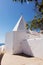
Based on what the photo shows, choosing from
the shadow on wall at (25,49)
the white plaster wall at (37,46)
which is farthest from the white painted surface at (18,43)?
the white plaster wall at (37,46)

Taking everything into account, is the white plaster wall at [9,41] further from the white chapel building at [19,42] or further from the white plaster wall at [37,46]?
the white plaster wall at [37,46]

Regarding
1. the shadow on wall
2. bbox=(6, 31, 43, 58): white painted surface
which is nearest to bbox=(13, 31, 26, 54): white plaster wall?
bbox=(6, 31, 43, 58): white painted surface

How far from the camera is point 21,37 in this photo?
15.0m

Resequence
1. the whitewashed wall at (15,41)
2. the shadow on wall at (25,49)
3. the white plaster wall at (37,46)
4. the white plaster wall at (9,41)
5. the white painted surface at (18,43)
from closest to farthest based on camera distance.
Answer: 1. the white plaster wall at (37,46)
2. the shadow on wall at (25,49)
3. the white painted surface at (18,43)
4. the whitewashed wall at (15,41)
5. the white plaster wall at (9,41)

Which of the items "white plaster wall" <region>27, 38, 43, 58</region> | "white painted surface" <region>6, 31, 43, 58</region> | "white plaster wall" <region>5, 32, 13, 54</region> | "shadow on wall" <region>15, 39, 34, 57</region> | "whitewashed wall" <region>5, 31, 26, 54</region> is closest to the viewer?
"white plaster wall" <region>27, 38, 43, 58</region>

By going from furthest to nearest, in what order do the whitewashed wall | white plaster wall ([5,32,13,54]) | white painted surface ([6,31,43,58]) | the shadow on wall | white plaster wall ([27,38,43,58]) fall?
white plaster wall ([5,32,13,54]) < the whitewashed wall < white painted surface ([6,31,43,58]) < the shadow on wall < white plaster wall ([27,38,43,58])

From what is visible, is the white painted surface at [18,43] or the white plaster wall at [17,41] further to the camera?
the white plaster wall at [17,41]

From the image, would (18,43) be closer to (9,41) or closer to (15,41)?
(15,41)

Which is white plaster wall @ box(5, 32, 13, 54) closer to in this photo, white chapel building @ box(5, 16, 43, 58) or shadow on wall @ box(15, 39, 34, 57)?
white chapel building @ box(5, 16, 43, 58)

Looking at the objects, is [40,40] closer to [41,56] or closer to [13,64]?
[41,56]

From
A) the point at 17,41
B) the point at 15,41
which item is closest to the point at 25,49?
the point at 17,41

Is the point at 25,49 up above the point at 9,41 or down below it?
below

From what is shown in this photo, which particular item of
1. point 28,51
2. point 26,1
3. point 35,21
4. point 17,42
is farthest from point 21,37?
point 35,21

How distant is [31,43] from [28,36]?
2.44 meters
